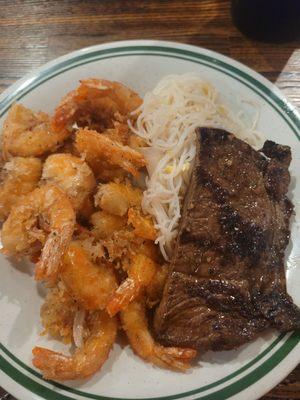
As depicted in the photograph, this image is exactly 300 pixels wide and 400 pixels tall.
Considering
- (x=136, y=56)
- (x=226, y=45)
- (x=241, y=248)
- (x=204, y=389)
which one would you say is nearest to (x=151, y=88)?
(x=136, y=56)

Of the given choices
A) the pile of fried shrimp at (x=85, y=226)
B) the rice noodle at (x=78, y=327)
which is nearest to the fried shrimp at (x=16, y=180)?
the pile of fried shrimp at (x=85, y=226)

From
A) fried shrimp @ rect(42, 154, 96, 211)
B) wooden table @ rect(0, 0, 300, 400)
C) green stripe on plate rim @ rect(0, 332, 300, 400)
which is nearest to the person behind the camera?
green stripe on plate rim @ rect(0, 332, 300, 400)

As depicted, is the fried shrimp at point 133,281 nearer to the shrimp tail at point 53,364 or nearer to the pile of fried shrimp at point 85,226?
the pile of fried shrimp at point 85,226

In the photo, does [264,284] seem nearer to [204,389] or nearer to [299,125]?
[204,389]

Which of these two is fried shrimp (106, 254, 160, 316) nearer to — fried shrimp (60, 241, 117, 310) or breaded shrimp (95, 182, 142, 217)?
fried shrimp (60, 241, 117, 310)

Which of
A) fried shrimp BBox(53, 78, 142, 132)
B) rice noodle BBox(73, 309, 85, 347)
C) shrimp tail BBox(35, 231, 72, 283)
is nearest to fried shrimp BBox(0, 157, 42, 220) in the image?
fried shrimp BBox(53, 78, 142, 132)
